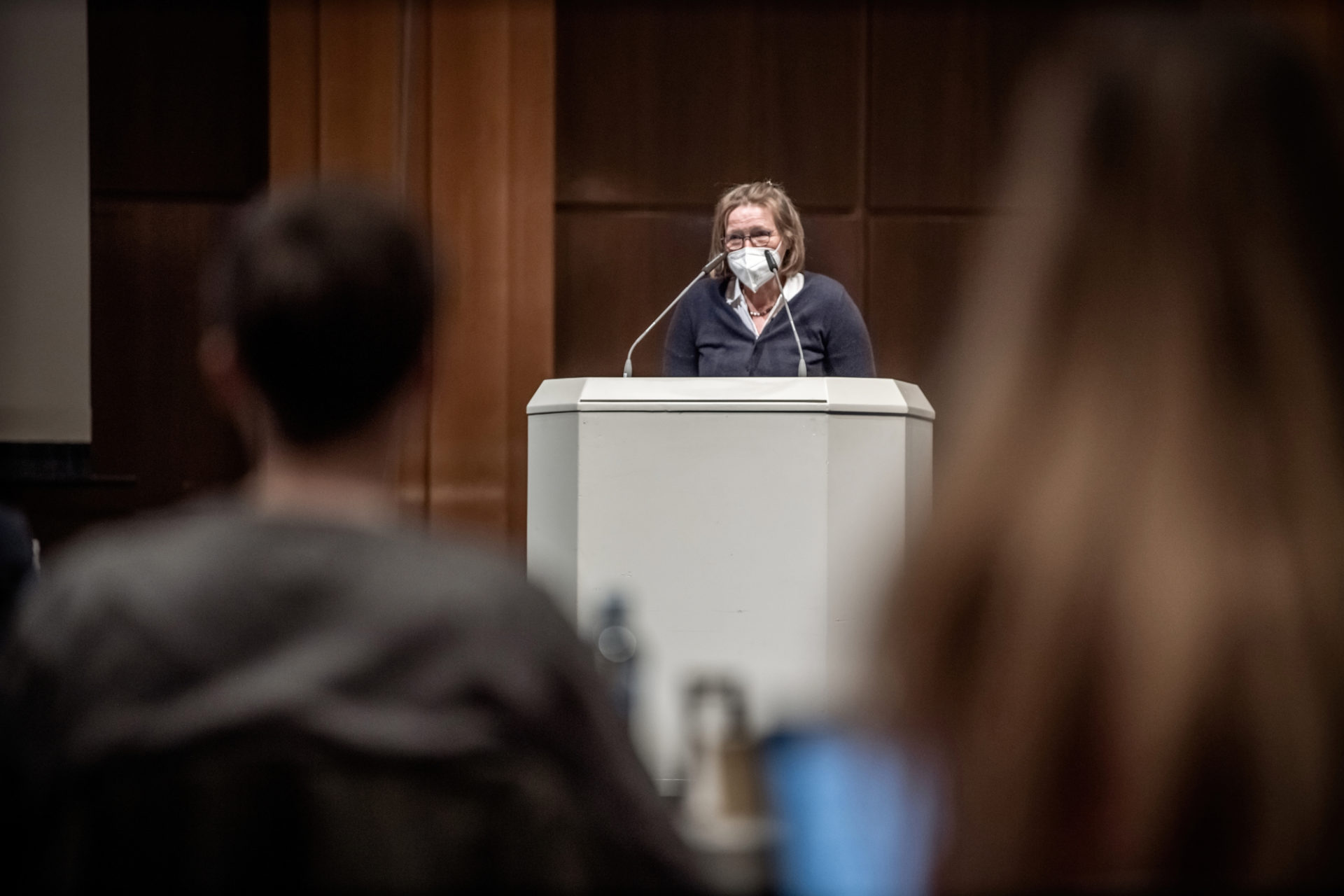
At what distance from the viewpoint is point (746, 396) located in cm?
268

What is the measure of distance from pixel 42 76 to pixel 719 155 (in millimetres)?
2388

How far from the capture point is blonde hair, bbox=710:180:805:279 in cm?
333

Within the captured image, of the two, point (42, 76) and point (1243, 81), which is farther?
point (42, 76)

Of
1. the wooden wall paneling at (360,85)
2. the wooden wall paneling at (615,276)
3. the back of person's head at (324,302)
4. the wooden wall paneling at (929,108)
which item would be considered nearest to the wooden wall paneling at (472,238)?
the wooden wall paneling at (360,85)

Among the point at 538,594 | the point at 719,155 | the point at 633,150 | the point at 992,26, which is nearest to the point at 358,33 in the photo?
the point at 633,150

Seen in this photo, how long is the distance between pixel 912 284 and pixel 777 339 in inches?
77.4

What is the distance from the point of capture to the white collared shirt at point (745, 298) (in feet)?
10.9

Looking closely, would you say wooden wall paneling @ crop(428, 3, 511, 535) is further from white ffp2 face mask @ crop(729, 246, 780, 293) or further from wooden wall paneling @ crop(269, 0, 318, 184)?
white ffp2 face mask @ crop(729, 246, 780, 293)

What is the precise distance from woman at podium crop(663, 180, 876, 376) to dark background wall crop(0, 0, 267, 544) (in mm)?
2297

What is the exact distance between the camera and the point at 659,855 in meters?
0.74

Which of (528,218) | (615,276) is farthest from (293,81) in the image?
(615,276)

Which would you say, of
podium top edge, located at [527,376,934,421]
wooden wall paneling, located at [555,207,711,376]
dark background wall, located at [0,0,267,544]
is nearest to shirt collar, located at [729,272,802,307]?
podium top edge, located at [527,376,934,421]

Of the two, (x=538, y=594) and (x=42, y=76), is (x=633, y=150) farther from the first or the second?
(x=538, y=594)

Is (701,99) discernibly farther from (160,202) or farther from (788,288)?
(160,202)
